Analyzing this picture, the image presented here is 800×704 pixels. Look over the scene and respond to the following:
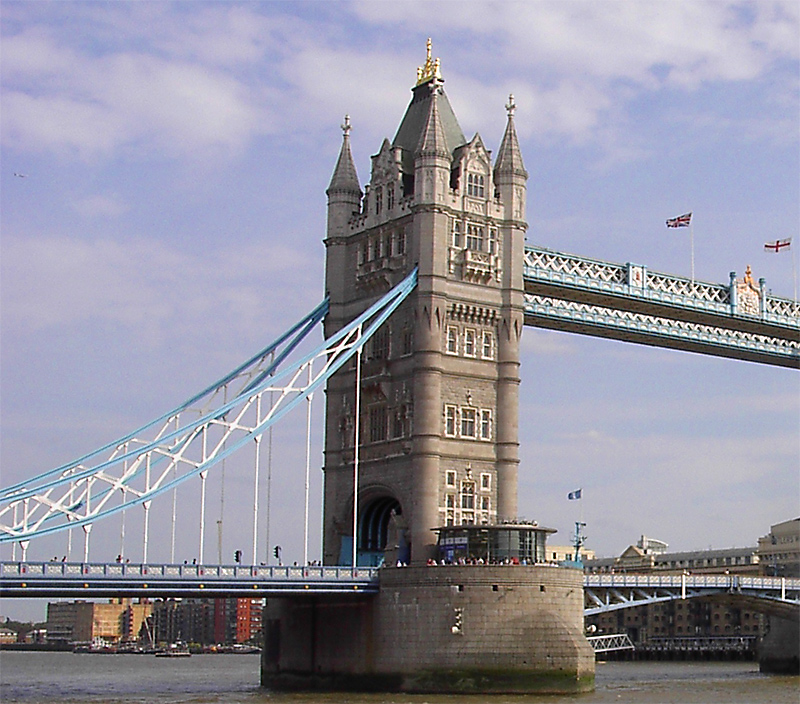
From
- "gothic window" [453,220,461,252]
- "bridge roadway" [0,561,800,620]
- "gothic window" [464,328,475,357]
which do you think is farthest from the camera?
"gothic window" [453,220,461,252]

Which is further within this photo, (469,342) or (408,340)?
(469,342)

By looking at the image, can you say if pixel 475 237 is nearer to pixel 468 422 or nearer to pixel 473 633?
pixel 468 422

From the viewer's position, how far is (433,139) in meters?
73.8

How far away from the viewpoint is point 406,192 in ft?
250

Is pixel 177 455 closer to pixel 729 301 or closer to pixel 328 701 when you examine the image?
pixel 328 701

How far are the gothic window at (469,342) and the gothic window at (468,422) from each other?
8.92 ft

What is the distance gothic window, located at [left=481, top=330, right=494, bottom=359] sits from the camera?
74.3 m

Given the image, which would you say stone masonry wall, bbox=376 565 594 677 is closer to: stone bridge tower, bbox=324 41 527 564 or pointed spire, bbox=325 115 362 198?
stone bridge tower, bbox=324 41 527 564

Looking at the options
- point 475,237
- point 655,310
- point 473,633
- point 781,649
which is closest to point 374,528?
point 473,633

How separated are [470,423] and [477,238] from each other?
29.4 ft

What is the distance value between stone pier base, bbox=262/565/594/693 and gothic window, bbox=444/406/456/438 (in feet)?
25.3

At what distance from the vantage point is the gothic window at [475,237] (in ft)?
244

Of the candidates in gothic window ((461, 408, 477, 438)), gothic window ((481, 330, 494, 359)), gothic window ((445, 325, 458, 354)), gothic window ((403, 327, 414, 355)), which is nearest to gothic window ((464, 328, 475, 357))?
gothic window ((445, 325, 458, 354))

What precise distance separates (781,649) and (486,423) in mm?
29745
